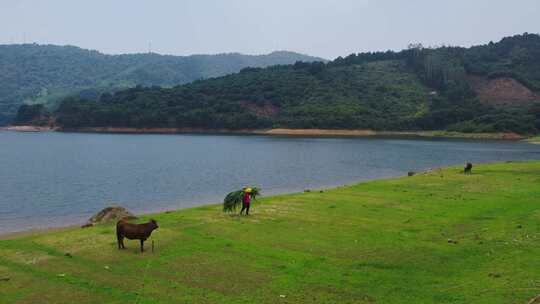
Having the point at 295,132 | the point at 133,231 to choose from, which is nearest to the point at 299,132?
the point at 295,132

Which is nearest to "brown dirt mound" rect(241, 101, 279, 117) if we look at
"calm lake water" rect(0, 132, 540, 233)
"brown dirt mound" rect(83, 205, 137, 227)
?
"calm lake water" rect(0, 132, 540, 233)

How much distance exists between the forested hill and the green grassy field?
127m

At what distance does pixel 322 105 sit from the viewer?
165875 mm

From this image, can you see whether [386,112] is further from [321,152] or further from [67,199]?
[67,199]

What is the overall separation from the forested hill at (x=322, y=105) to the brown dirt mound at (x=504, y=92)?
299mm

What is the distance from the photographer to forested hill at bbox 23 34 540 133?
154 meters

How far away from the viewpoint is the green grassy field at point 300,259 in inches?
521

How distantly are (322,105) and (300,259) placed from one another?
496ft

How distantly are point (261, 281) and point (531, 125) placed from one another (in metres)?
141

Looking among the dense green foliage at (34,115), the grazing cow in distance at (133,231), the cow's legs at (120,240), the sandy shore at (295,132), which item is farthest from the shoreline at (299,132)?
the cow's legs at (120,240)

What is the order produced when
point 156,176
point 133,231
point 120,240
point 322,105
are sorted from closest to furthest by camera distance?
point 133,231
point 120,240
point 156,176
point 322,105

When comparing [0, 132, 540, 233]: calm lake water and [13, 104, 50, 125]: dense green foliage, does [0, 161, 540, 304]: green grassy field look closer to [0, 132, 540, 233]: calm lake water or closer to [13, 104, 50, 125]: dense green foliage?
[0, 132, 540, 233]: calm lake water

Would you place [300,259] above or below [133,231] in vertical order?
below

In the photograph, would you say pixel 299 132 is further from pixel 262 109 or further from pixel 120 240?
pixel 120 240
